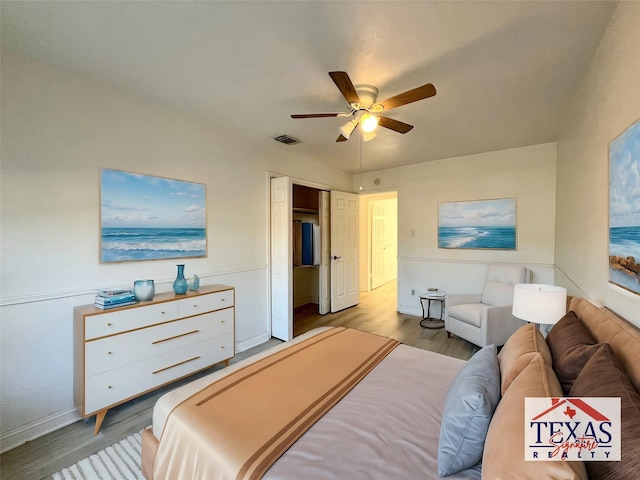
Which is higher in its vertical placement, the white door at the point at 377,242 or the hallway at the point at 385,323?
the white door at the point at 377,242

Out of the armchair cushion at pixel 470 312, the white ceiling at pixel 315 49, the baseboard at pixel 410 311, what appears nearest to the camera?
the white ceiling at pixel 315 49

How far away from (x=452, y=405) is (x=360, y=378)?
0.63m

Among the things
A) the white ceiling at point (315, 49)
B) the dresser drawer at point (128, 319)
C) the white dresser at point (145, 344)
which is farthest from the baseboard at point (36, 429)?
the white ceiling at point (315, 49)

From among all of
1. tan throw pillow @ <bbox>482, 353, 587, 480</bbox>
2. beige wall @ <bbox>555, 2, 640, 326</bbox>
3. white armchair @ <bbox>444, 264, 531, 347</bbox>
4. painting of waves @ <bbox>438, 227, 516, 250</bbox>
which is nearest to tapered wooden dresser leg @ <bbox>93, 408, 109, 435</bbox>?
tan throw pillow @ <bbox>482, 353, 587, 480</bbox>

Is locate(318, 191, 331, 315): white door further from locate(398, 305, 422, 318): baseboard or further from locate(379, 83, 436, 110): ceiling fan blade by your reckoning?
locate(379, 83, 436, 110): ceiling fan blade

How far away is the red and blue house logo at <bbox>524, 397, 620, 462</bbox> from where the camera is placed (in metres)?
0.69

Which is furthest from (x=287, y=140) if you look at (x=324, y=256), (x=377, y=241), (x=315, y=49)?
(x=377, y=241)

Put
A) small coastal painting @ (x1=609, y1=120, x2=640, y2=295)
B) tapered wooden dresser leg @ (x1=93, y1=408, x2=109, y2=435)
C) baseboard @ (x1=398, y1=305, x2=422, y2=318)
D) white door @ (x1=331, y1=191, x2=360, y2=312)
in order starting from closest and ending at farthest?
small coastal painting @ (x1=609, y1=120, x2=640, y2=295), tapered wooden dresser leg @ (x1=93, y1=408, x2=109, y2=435), baseboard @ (x1=398, y1=305, x2=422, y2=318), white door @ (x1=331, y1=191, x2=360, y2=312)

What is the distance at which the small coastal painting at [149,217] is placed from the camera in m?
2.27

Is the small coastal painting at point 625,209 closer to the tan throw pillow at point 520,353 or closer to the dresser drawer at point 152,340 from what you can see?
the tan throw pillow at point 520,353

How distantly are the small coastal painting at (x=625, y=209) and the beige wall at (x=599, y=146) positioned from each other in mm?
66

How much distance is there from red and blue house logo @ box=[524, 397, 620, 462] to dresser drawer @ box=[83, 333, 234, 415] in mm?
2512

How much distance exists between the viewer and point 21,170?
1.87 meters

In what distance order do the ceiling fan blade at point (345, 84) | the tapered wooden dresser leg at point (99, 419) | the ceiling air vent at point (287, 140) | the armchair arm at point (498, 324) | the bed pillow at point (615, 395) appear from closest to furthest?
the bed pillow at point (615, 395) → the ceiling fan blade at point (345, 84) → the tapered wooden dresser leg at point (99, 419) → the armchair arm at point (498, 324) → the ceiling air vent at point (287, 140)
